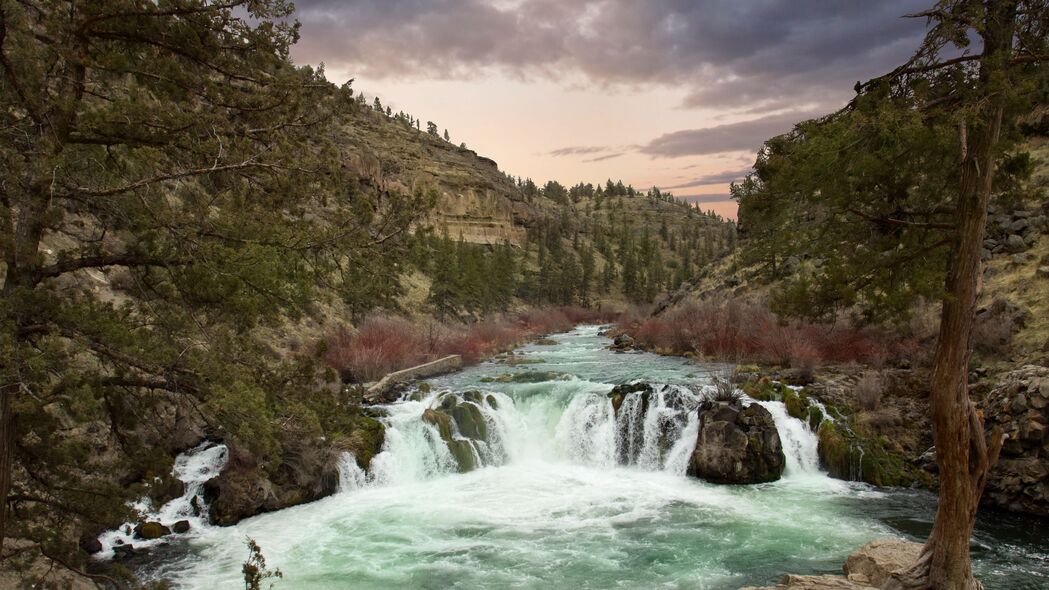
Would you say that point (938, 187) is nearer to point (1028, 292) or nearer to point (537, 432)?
point (537, 432)

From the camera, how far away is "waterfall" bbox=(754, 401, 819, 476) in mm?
16406

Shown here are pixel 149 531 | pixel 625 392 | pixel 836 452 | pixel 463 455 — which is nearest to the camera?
pixel 149 531

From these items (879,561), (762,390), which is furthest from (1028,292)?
(879,561)

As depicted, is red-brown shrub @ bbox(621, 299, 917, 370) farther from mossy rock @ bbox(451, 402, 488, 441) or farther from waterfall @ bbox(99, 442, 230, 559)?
waterfall @ bbox(99, 442, 230, 559)

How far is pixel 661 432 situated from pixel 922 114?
1248cm

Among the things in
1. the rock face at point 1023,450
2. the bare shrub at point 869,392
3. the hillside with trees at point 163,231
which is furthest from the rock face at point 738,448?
the hillside with trees at point 163,231

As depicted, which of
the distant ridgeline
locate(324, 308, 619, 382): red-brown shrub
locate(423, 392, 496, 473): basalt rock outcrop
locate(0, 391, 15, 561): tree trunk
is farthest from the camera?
the distant ridgeline

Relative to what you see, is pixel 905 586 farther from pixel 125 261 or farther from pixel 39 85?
pixel 39 85

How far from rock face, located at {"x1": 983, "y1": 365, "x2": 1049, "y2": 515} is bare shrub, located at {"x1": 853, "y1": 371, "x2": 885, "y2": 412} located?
11.2 ft

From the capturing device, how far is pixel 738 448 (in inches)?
633

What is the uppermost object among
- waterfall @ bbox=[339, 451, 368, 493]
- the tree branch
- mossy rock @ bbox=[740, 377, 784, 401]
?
the tree branch

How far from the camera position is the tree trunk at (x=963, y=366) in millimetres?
6535

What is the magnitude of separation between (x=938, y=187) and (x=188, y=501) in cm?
1491

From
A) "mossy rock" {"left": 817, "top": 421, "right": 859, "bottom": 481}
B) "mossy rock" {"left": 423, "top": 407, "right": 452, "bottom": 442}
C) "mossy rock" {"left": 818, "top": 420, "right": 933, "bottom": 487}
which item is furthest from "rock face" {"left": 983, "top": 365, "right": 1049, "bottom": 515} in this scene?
"mossy rock" {"left": 423, "top": 407, "right": 452, "bottom": 442}
